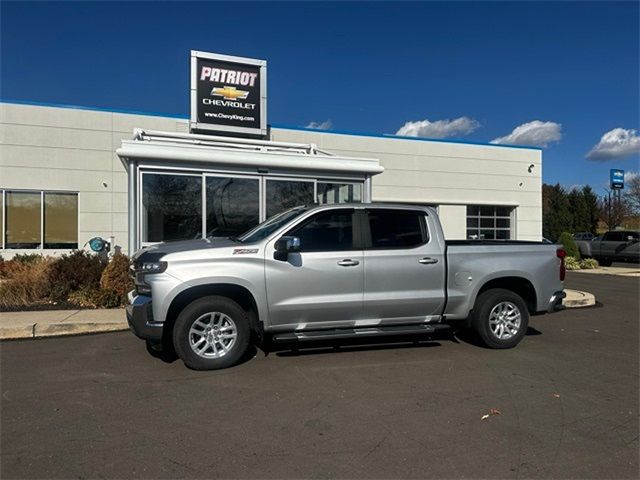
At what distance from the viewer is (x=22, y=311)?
9.08m

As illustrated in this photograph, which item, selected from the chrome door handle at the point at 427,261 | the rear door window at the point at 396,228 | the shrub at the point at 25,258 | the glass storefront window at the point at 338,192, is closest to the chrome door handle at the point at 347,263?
the rear door window at the point at 396,228

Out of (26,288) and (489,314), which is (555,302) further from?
(26,288)

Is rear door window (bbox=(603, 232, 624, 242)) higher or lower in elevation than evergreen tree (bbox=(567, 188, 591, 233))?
lower

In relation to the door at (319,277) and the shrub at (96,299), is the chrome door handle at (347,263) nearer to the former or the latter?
the door at (319,277)

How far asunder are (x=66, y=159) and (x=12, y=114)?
1.81 m

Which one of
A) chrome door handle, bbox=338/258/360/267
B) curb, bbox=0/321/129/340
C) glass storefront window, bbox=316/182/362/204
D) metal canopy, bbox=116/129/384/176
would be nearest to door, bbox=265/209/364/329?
chrome door handle, bbox=338/258/360/267

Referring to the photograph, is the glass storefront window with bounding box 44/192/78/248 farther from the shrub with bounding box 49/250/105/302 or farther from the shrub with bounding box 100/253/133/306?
the shrub with bounding box 100/253/133/306

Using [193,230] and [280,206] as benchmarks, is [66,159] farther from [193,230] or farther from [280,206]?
[280,206]

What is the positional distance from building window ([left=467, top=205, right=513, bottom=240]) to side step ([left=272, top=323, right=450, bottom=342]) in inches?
589

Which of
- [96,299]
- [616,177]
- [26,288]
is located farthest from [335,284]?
[616,177]

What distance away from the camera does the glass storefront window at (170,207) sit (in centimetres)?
1013

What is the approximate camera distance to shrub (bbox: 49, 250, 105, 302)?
393 inches

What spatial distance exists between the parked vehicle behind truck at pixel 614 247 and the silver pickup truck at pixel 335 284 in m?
20.2

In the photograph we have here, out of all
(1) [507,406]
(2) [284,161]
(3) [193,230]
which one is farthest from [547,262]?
(3) [193,230]
